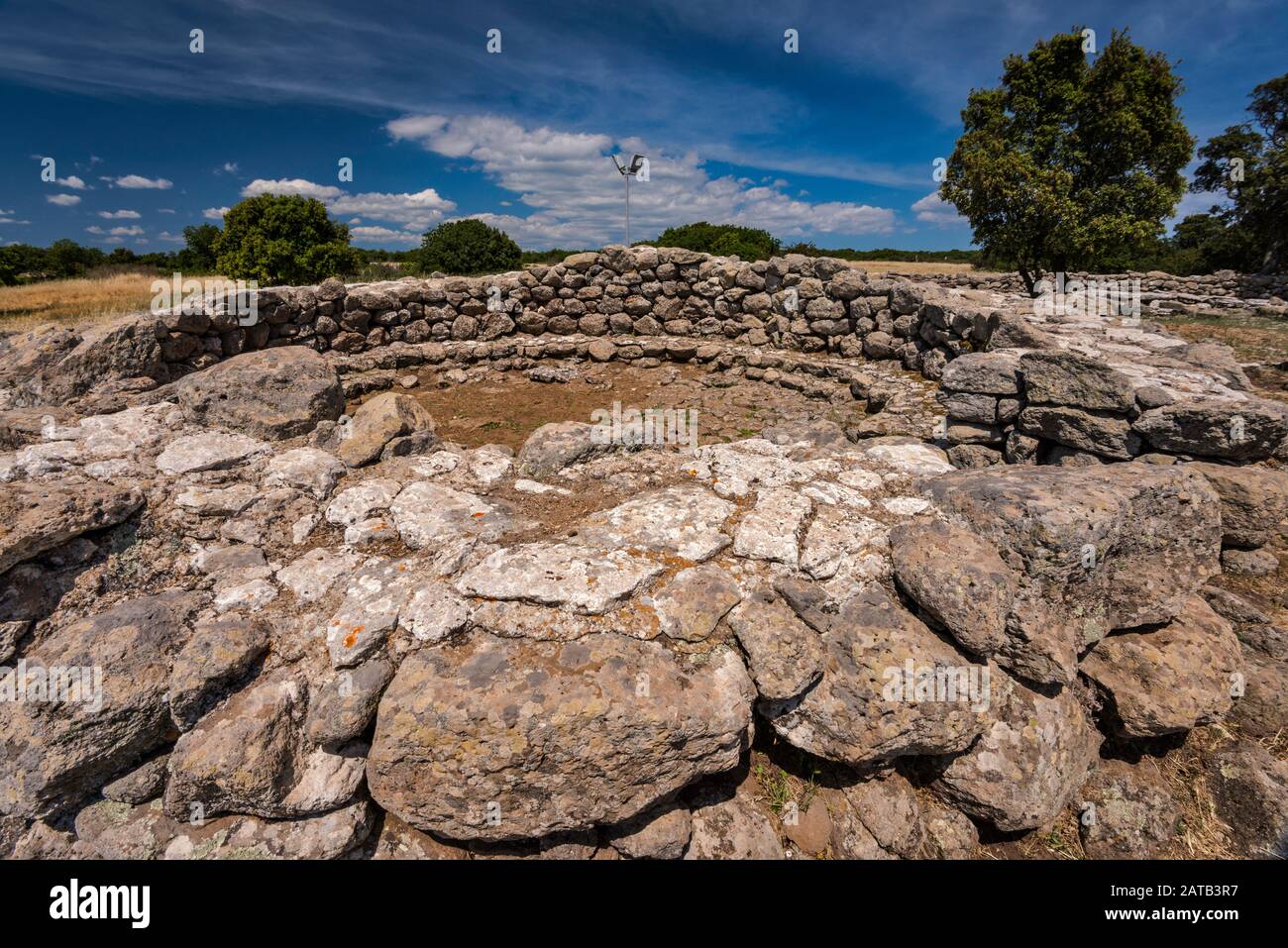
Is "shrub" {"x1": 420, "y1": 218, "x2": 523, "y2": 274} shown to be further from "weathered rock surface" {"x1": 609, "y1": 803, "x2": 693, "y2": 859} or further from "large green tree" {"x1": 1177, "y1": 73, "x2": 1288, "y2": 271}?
"large green tree" {"x1": 1177, "y1": 73, "x2": 1288, "y2": 271}

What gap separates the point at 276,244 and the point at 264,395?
15.0 m

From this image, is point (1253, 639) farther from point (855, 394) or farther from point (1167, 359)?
point (855, 394)

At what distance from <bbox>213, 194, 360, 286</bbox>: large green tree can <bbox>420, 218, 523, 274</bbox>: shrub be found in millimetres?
2660

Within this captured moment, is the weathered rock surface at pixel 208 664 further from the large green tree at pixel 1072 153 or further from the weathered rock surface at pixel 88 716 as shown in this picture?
the large green tree at pixel 1072 153

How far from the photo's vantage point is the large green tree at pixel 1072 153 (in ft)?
41.1

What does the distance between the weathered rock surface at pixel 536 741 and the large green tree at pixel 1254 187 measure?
1062 inches

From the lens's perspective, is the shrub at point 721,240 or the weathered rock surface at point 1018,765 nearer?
the weathered rock surface at point 1018,765

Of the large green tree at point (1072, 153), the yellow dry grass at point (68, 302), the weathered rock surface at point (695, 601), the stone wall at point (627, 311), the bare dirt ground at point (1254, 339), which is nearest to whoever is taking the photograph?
the weathered rock surface at point (695, 601)

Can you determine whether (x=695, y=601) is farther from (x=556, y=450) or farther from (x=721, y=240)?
(x=721, y=240)

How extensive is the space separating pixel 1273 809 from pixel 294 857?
4788 millimetres

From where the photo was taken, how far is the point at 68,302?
14883 mm

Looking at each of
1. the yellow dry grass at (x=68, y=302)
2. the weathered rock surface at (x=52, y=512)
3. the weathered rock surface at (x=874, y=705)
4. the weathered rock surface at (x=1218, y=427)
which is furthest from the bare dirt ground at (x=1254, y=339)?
the yellow dry grass at (x=68, y=302)

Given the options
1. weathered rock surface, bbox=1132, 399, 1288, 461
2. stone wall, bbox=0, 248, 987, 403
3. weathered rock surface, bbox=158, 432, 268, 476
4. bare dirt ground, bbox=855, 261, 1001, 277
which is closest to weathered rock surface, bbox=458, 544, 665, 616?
weathered rock surface, bbox=158, 432, 268, 476

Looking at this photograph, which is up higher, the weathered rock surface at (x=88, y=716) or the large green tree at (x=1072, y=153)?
the large green tree at (x=1072, y=153)
